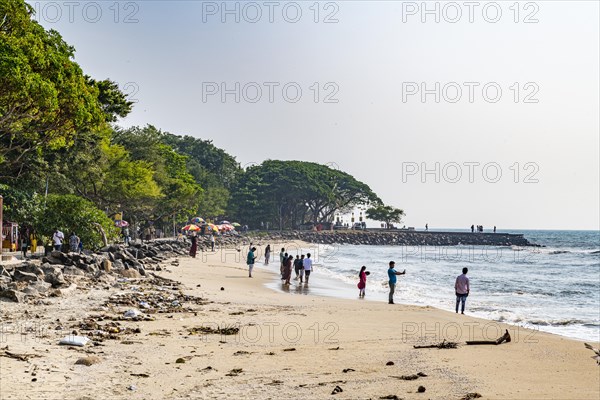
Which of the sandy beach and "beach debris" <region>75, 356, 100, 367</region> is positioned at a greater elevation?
"beach debris" <region>75, 356, 100, 367</region>

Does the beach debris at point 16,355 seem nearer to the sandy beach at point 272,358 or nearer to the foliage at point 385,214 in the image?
the sandy beach at point 272,358

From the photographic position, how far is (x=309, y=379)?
8250mm

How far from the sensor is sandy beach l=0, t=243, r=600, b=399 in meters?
7.59

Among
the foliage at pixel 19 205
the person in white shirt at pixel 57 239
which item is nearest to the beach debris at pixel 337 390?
the person in white shirt at pixel 57 239

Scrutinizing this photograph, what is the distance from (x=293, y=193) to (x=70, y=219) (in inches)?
3081

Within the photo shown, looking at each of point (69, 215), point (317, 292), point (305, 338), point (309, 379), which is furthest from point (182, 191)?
point (309, 379)

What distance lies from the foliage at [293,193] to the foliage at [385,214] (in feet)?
16.0

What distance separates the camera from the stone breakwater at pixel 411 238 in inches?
4048

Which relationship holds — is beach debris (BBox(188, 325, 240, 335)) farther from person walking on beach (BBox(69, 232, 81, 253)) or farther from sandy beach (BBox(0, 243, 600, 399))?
person walking on beach (BBox(69, 232, 81, 253))

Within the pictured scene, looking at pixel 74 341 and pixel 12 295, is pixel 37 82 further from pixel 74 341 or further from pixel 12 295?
pixel 74 341

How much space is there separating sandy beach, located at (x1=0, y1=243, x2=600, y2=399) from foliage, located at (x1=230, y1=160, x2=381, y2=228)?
88286 mm

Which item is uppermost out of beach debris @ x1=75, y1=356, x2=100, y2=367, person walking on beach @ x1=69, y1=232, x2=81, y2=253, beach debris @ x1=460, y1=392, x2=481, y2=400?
person walking on beach @ x1=69, y1=232, x2=81, y2=253

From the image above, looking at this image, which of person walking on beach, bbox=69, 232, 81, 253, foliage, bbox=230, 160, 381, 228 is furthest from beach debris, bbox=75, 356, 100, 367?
foliage, bbox=230, 160, 381, 228

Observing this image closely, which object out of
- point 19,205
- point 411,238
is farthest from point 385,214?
point 19,205
